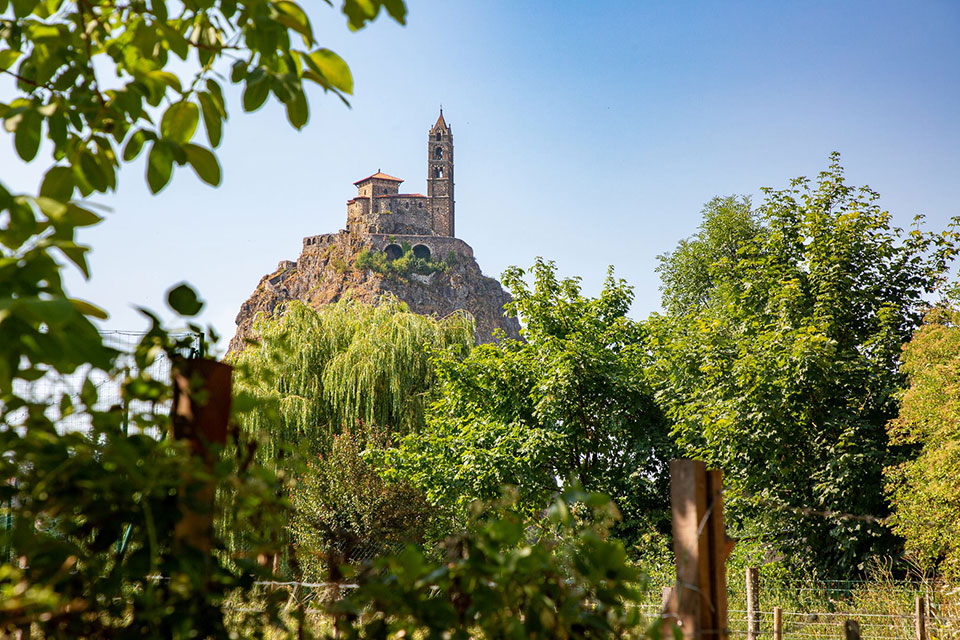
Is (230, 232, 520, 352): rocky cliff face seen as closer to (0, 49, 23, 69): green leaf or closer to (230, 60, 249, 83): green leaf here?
(0, 49, 23, 69): green leaf

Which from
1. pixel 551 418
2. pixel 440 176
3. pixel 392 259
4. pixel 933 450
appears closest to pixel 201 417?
pixel 933 450

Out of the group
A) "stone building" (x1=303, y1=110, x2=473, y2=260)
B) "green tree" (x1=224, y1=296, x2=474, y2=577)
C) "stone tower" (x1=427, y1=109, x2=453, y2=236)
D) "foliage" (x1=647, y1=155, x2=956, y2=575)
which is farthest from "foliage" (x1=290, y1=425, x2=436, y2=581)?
"stone tower" (x1=427, y1=109, x2=453, y2=236)

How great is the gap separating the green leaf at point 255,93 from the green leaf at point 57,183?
1.11 feet

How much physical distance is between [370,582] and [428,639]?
134 mm

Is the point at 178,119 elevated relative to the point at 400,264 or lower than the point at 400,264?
lower

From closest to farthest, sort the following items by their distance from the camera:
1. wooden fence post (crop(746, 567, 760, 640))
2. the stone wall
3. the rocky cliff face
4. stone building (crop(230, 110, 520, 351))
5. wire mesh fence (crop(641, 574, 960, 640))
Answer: wire mesh fence (crop(641, 574, 960, 640)) < wooden fence post (crop(746, 567, 760, 640)) < the rocky cliff face < stone building (crop(230, 110, 520, 351)) < the stone wall

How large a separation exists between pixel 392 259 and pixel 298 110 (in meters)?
79.5

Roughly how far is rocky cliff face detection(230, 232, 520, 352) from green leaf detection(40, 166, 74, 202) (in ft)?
237

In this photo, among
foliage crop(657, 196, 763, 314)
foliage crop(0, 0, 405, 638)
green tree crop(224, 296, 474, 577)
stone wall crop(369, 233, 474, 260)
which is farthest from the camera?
stone wall crop(369, 233, 474, 260)

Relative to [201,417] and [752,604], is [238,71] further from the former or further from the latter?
[752,604]

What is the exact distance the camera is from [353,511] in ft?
55.1

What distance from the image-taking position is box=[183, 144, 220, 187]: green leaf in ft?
4.81

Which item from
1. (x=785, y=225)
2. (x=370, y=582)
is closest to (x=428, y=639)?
(x=370, y=582)

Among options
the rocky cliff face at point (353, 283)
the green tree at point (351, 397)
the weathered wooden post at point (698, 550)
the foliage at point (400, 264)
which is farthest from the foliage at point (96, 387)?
the foliage at point (400, 264)
